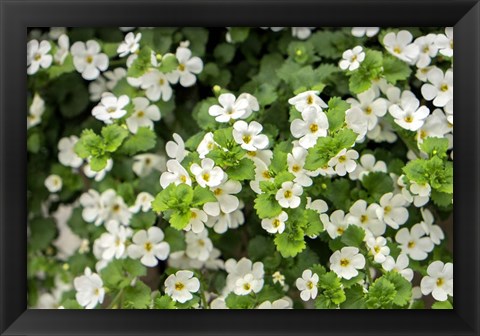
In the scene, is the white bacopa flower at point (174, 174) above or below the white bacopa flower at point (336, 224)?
above

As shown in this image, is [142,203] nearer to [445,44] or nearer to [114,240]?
[114,240]

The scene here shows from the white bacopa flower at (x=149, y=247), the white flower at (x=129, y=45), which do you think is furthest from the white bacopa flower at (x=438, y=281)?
the white flower at (x=129, y=45)

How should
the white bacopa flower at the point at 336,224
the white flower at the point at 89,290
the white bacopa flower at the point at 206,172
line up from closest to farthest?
1. the white bacopa flower at the point at 206,172
2. the white bacopa flower at the point at 336,224
3. the white flower at the point at 89,290

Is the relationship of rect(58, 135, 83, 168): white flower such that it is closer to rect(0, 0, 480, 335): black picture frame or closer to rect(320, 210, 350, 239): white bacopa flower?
rect(0, 0, 480, 335): black picture frame

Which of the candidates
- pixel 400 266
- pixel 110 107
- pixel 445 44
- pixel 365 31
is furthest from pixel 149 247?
pixel 445 44

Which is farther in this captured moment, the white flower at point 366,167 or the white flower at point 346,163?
the white flower at point 366,167

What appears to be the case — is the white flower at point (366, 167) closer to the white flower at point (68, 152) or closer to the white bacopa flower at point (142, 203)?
the white bacopa flower at point (142, 203)

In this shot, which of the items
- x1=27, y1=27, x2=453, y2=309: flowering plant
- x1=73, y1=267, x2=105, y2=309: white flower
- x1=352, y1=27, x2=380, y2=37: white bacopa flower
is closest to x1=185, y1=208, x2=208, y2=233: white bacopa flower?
x1=27, y1=27, x2=453, y2=309: flowering plant
